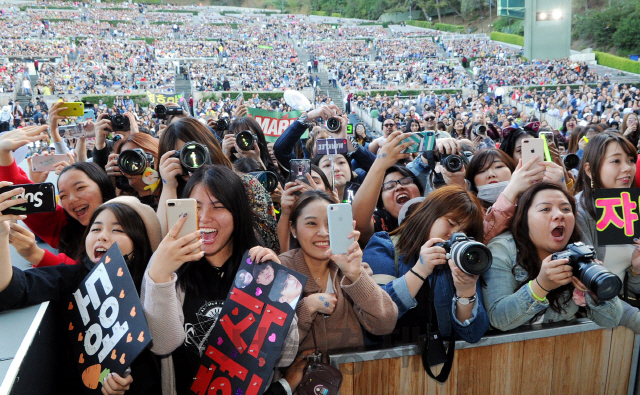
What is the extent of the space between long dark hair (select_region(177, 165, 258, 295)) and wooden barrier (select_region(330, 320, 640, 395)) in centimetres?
55

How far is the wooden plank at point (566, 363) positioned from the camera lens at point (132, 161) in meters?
2.21

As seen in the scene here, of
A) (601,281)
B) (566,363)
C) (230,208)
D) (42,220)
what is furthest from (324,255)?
(42,220)

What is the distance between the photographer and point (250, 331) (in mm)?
1717

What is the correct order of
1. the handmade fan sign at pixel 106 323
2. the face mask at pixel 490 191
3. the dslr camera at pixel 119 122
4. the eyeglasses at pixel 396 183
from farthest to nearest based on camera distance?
1. the dslr camera at pixel 119 122
2. the eyeglasses at pixel 396 183
3. the face mask at pixel 490 191
4. the handmade fan sign at pixel 106 323

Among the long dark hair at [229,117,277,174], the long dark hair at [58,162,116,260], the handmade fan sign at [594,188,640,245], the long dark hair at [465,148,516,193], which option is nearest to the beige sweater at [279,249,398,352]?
the handmade fan sign at [594,188,640,245]

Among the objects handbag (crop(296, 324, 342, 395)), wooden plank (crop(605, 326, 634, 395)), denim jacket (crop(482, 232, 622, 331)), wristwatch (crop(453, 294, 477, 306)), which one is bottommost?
wooden plank (crop(605, 326, 634, 395))

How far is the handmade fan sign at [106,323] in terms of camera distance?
1.58 meters

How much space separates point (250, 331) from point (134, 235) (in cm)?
66

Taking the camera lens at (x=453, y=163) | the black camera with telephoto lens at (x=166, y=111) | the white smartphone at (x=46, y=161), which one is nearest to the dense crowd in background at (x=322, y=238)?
the camera lens at (x=453, y=163)

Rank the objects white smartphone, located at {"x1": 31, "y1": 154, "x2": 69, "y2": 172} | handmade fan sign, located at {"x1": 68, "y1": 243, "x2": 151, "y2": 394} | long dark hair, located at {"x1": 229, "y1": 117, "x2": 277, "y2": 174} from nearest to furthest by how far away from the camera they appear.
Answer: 1. handmade fan sign, located at {"x1": 68, "y1": 243, "x2": 151, "y2": 394}
2. white smartphone, located at {"x1": 31, "y1": 154, "x2": 69, "y2": 172}
3. long dark hair, located at {"x1": 229, "y1": 117, "x2": 277, "y2": 174}

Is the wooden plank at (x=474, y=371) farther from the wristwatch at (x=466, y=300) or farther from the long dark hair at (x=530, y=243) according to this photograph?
the long dark hair at (x=530, y=243)

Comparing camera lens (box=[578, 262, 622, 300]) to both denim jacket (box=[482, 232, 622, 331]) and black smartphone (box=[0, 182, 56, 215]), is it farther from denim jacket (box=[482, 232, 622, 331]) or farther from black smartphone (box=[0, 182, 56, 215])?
black smartphone (box=[0, 182, 56, 215])

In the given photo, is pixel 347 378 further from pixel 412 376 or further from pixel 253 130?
pixel 253 130

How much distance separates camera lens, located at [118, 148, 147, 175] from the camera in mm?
2726
